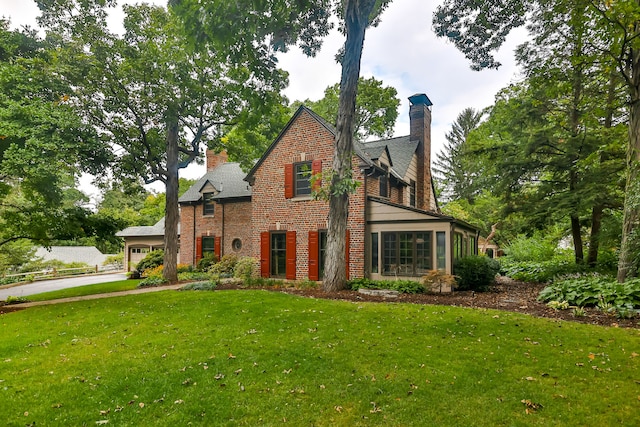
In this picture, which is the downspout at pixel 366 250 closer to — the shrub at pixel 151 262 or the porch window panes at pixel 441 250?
the porch window panes at pixel 441 250

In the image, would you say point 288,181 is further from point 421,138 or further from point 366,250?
point 421,138

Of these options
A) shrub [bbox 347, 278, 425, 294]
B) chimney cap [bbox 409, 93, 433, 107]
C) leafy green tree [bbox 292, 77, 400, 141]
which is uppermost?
leafy green tree [bbox 292, 77, 400, 141]

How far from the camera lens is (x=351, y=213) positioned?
12688 mm

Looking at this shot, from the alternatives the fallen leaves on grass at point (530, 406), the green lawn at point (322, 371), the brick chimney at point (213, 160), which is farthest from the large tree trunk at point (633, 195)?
the brick chimney at point (213, 160)

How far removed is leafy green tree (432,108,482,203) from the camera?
1489 inches

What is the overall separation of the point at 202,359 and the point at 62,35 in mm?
14209

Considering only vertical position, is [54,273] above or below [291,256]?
below

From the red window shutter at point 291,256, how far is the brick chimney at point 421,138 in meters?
7.35

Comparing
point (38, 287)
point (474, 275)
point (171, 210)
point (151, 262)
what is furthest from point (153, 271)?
point (474, 275)

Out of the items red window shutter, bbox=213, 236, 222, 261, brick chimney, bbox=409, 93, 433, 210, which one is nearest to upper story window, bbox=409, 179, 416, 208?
brick chimney, bbox=409, 93, 433, 210

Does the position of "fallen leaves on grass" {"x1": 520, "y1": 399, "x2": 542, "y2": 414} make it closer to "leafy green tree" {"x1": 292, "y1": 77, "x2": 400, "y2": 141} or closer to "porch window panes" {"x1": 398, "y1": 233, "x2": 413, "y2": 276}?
"porch window panes" {"x1": 398, "y1": 233, "x2": 413, "y2": 276}

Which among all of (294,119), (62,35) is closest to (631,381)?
(294,119)

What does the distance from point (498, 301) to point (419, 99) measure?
11788 mm

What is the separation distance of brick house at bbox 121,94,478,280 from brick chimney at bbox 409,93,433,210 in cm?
5
